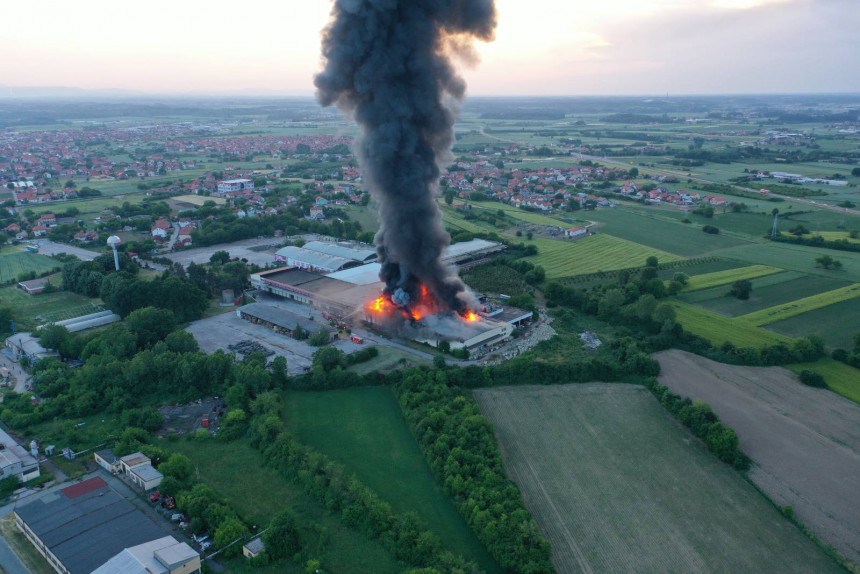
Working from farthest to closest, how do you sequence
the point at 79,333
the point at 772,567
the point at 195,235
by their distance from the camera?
the point at 195,235
the point at 79,333
the point at 772,567

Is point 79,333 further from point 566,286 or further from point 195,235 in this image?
point 566,286

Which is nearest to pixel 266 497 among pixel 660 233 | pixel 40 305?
pixel 40 305

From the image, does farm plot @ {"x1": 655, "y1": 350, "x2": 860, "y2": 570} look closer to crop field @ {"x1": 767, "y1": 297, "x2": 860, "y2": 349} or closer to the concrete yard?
crop field @ {"x1": 767, "y1": 297, "x2": 860, "y2": 349}

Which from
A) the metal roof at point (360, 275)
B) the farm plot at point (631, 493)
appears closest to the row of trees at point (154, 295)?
the metal roof at point (360, 275)

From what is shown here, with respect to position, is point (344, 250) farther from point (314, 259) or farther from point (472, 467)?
point (472, 467)

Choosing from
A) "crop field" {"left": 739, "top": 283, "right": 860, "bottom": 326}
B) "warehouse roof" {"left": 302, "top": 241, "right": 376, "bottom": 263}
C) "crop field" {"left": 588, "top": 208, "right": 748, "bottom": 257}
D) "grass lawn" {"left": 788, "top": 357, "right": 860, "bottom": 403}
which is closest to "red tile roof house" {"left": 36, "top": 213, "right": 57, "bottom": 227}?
"warehouse roof" {"left": 302, "top": 241, "right": 376, "bottom": 263}

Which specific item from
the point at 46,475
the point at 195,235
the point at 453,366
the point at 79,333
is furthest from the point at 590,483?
the point at 195,235
